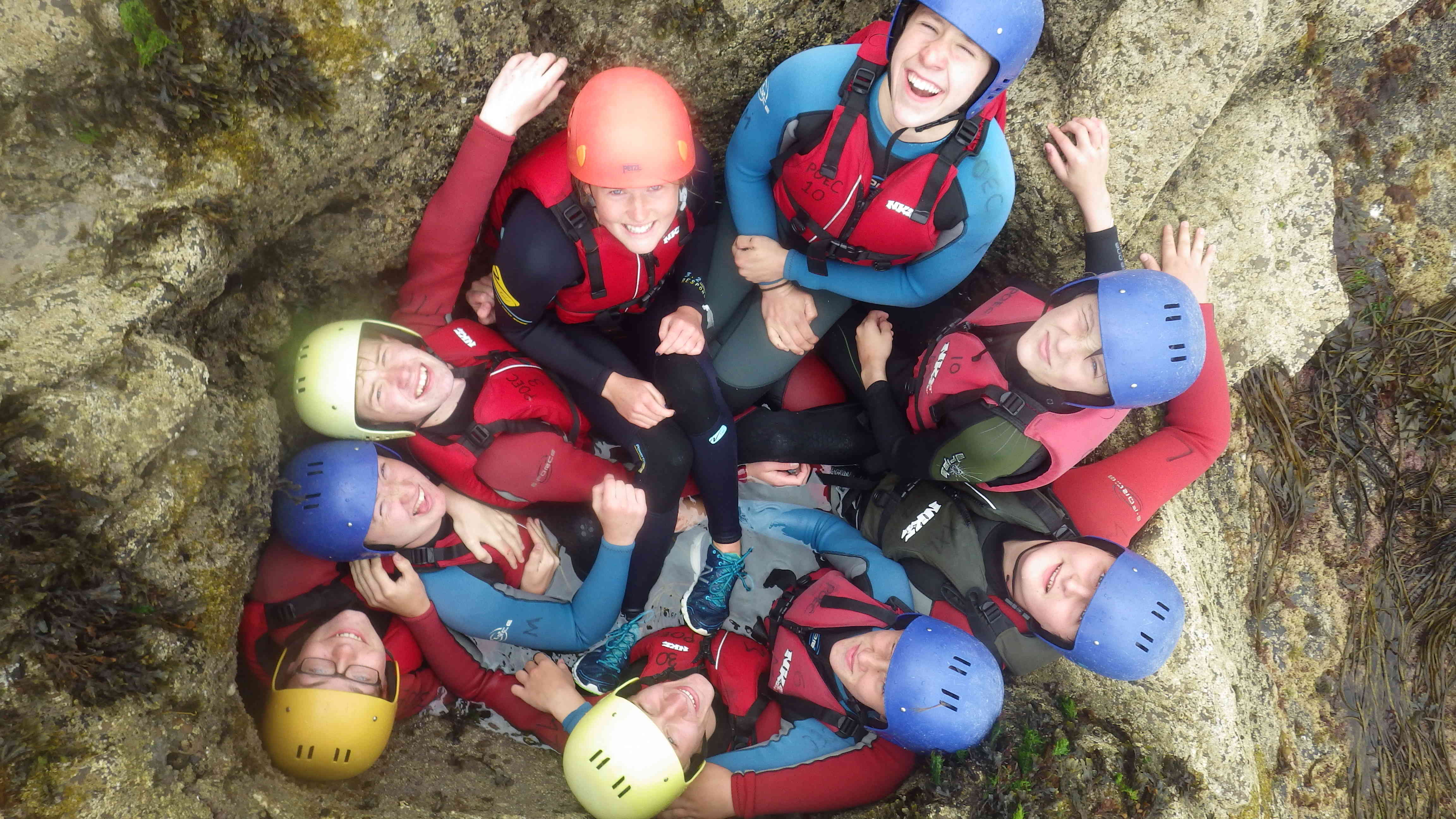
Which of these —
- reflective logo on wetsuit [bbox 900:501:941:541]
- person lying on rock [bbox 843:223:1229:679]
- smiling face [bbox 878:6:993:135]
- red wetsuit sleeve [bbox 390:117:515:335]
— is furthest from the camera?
reflective logo on wetsuit [bbox 900:501:941:541]

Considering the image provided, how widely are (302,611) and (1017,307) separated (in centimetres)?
422

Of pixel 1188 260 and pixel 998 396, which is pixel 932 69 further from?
pixel 1188 260

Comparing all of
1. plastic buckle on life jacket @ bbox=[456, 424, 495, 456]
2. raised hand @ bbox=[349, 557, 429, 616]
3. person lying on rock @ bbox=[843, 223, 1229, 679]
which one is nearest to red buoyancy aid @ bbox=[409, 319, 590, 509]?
plastic buckle on life jacket @ bbox=[456, 424, 495, 456]

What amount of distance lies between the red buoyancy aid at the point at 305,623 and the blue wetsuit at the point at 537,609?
0.89 ft

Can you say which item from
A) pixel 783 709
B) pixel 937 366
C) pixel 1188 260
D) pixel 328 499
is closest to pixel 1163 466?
pixel 1188 260

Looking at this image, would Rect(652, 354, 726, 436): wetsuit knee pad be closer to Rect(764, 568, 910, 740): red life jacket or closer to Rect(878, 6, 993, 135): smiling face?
Rect(764, 568, 910, 740): red life jacket

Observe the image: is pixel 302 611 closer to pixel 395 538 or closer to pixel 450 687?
pixel 395 538

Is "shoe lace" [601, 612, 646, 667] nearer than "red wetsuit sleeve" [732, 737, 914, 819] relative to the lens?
No

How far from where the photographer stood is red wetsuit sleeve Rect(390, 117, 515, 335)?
4016 millimetres

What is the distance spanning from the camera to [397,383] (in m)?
4.19

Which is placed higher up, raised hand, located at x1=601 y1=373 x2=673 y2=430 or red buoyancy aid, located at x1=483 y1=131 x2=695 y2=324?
red buoyancy aid, located at x1=483 y1=131 x2=695 y2=324

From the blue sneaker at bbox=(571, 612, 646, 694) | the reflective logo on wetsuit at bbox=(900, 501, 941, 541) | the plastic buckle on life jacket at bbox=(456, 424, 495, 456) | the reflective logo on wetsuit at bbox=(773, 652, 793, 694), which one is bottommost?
the blue sneaker at bbox=(571, 612, 646, 694)

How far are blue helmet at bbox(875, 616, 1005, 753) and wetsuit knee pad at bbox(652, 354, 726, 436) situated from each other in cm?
170

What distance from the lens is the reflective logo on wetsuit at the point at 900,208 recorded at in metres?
3.99
